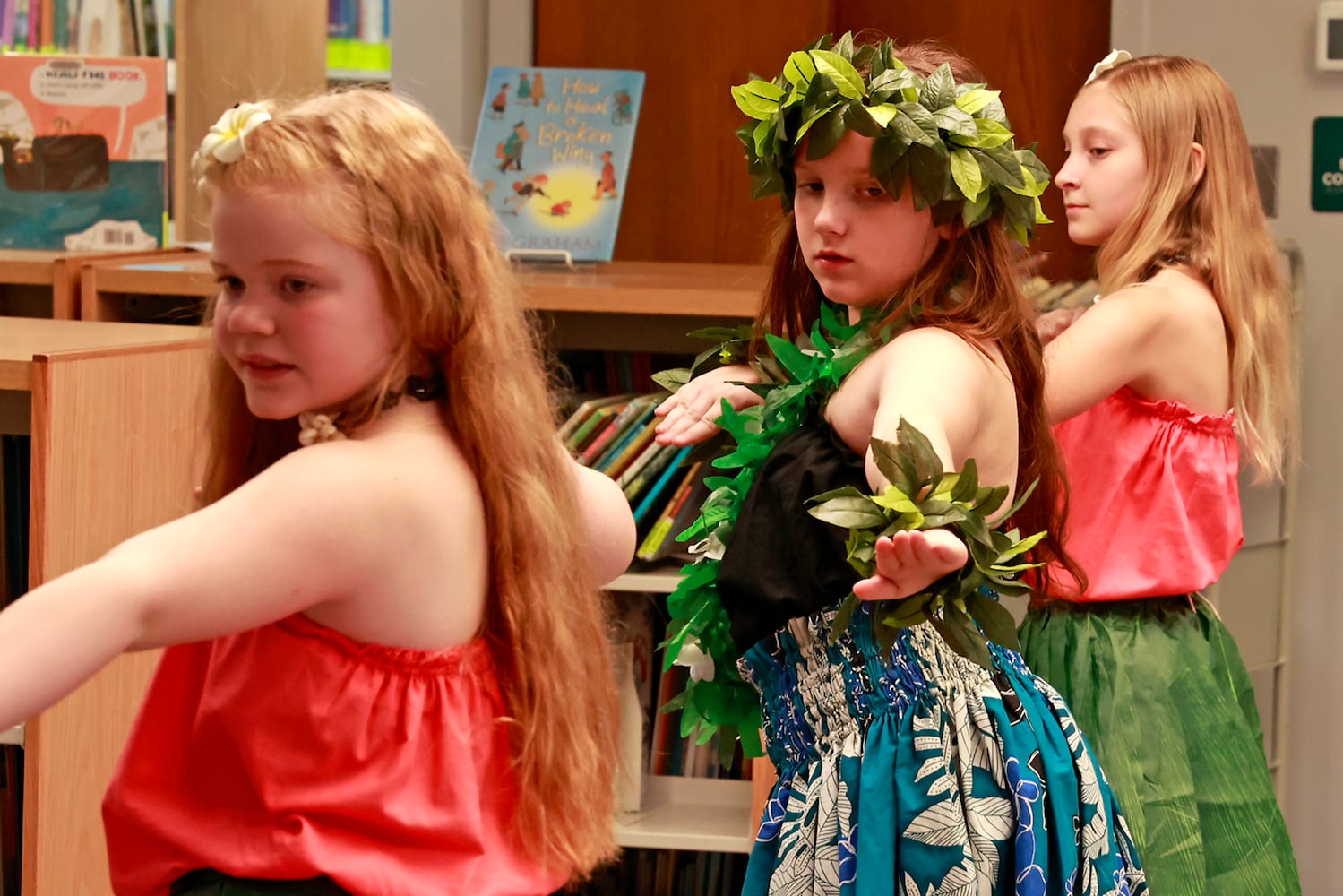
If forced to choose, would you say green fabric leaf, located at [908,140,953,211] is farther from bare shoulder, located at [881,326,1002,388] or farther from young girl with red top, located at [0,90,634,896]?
young girl with red top, located at [0,90,634,896]

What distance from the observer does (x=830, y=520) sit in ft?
4.01

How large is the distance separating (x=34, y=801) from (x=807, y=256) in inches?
37.4

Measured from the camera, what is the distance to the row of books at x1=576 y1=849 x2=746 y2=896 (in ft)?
8.56

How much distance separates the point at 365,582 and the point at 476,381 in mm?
176

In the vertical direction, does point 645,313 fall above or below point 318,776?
above

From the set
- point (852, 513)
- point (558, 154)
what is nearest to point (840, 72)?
point (852, 513)

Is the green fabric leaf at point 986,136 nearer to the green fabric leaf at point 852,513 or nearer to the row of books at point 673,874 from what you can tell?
the green fabric leaf at point 852,513

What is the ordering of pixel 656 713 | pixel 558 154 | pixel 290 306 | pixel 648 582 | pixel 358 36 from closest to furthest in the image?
pixel 290 306, pixel 648 582, pixel 656 713, pixel 558 154, pixel 358 36

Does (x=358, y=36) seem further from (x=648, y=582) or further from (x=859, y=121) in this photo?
(x=859, y=121)


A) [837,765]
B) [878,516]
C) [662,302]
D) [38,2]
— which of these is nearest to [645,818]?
[662,302]

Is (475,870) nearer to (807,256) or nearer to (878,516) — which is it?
(878,516)

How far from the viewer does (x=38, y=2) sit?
11.6 ft

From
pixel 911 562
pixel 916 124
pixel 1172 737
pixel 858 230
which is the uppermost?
→ pixel 916 124

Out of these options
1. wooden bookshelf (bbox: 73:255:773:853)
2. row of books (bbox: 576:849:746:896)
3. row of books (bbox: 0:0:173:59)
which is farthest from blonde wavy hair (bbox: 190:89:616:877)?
row of books (bbox: 0:0:173:59)
